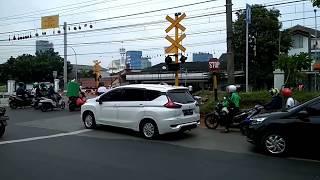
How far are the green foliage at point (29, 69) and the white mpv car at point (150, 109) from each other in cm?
6624

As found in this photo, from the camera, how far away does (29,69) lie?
78938mm

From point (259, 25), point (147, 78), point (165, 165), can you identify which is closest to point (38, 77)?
point (147, 78)

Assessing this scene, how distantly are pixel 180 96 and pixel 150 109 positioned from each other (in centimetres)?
107

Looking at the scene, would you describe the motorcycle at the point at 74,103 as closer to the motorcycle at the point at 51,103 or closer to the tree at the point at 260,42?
the motorcycle at the point at 51,103

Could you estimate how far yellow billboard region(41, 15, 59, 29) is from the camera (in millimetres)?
36438

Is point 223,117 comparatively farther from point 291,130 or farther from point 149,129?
point 291,130

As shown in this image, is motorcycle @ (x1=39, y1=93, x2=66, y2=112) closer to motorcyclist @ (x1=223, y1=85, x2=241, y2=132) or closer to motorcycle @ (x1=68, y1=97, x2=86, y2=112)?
motorcycle @ (x1=68, y1=97, x2=86, y2=112)

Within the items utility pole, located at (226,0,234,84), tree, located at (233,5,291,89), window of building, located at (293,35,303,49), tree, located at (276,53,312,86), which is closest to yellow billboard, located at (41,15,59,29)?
utility pole, located at (226,0,234,84)

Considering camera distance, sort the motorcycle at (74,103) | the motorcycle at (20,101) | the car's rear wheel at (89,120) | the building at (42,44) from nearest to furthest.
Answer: the car's rear wheel at (89,120)
the motorcycle at (74,103)
the motorcycle at (20,101)
the building at (42,44)

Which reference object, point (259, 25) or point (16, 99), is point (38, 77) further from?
point (16, 99)

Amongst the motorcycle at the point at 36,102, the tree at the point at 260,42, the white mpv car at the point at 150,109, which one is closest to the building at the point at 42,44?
the tree at the point at 260,42

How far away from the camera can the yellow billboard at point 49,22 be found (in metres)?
36.4

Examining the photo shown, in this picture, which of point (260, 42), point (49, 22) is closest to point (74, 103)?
point (49, 22)

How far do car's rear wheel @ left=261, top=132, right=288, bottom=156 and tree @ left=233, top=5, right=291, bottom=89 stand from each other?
3646 cm
